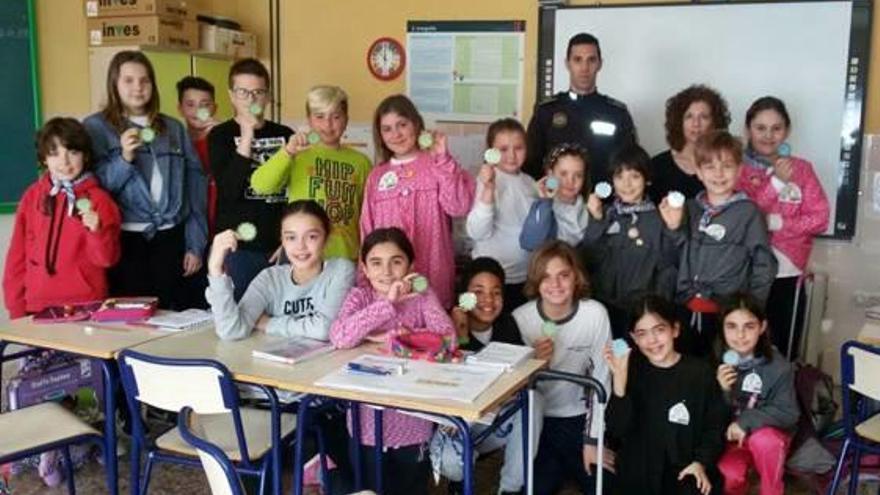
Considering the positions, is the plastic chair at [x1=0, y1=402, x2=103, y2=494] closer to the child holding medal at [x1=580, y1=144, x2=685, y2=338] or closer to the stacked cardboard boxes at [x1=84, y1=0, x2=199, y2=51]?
the child holding medal at [x1=580, y1=144, x2=685, y2=338]

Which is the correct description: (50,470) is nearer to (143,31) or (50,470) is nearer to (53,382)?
(53,382)

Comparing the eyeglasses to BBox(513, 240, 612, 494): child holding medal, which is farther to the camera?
the eyeglasses

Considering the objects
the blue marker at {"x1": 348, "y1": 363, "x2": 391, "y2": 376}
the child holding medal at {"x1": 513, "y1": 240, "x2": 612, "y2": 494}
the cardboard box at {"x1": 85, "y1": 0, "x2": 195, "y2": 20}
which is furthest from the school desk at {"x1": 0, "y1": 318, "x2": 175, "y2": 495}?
the cardboard box at {"x1": 85, "y1": 0, "x2": 195, "y2": 20}

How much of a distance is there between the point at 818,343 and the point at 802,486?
1119 millimetres

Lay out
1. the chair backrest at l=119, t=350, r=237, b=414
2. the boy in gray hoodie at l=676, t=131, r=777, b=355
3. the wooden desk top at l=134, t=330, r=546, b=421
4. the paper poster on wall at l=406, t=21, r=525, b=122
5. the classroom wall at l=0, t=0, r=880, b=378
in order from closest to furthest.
Answer: the wooden desk top at l=134, t=330, r=546, b=421, the chair backrest at l=119, t=350, r=237, b=414, the boy in gray hoodie at l=676, t=131, r=777, b=355, the classroom wall at l=0, t=0, r=880, b=378, the paper poster on wall at l=406, t=21, r=525, b=122

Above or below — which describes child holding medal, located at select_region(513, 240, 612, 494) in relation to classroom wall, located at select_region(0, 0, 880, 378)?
below

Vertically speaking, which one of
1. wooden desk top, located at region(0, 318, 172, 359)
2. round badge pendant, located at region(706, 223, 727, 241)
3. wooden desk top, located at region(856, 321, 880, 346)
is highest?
round badge pendant, located at region(706, 223, 727, 241)

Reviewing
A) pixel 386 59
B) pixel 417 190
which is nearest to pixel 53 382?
pixel 417 190

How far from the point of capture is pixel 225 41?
5.29 meters

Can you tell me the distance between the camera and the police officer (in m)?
3.97

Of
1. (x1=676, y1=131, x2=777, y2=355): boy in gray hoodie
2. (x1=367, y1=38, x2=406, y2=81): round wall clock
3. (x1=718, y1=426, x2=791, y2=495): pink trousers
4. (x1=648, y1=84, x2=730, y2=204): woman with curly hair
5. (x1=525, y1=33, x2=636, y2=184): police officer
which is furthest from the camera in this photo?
(x1=367, y1=38, x2=406, y2=81): round wall clock

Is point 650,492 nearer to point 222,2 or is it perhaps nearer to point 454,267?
point 454,267

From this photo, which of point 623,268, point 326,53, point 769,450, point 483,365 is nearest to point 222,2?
point 326,53

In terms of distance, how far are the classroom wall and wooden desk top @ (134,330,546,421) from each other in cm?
246
